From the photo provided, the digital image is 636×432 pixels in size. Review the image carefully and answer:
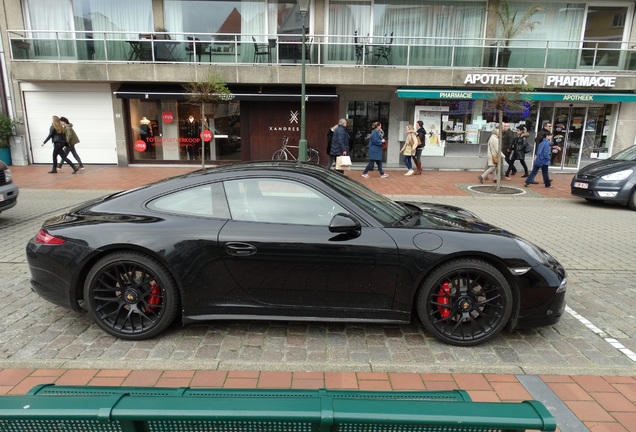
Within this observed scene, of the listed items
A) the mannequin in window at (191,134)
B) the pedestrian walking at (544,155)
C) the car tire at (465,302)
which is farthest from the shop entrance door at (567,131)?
the car tire at (465,302)

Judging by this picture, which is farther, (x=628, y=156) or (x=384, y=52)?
(x=384, y=52)

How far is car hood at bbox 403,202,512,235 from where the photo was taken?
11.7 feet

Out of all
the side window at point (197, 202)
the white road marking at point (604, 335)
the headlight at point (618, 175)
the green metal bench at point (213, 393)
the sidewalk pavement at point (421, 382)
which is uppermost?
the side window at point (197, 202)

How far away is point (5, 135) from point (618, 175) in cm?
1956

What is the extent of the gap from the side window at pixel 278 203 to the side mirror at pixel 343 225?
169mm

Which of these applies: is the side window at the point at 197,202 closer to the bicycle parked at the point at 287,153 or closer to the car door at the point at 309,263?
the car door at the point at 309,263

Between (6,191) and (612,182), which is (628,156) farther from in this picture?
(6,191)

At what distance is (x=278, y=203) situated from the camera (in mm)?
3566

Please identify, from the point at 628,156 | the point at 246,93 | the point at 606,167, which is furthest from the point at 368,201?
the point at 246,93

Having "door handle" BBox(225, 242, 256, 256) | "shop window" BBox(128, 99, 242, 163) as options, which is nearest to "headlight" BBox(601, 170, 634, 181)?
"door handle" BBox(225, 242, 256, 256)

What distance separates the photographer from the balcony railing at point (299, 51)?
15.6 metres

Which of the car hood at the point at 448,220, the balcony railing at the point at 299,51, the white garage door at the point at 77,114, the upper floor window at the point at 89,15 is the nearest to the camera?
the car hood at the point at 448,220

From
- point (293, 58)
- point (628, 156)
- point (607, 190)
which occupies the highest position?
point (293, 58)

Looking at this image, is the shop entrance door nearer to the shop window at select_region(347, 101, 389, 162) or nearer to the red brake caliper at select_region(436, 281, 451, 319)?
the shop window at select_region(347, 101, 389, 162)
